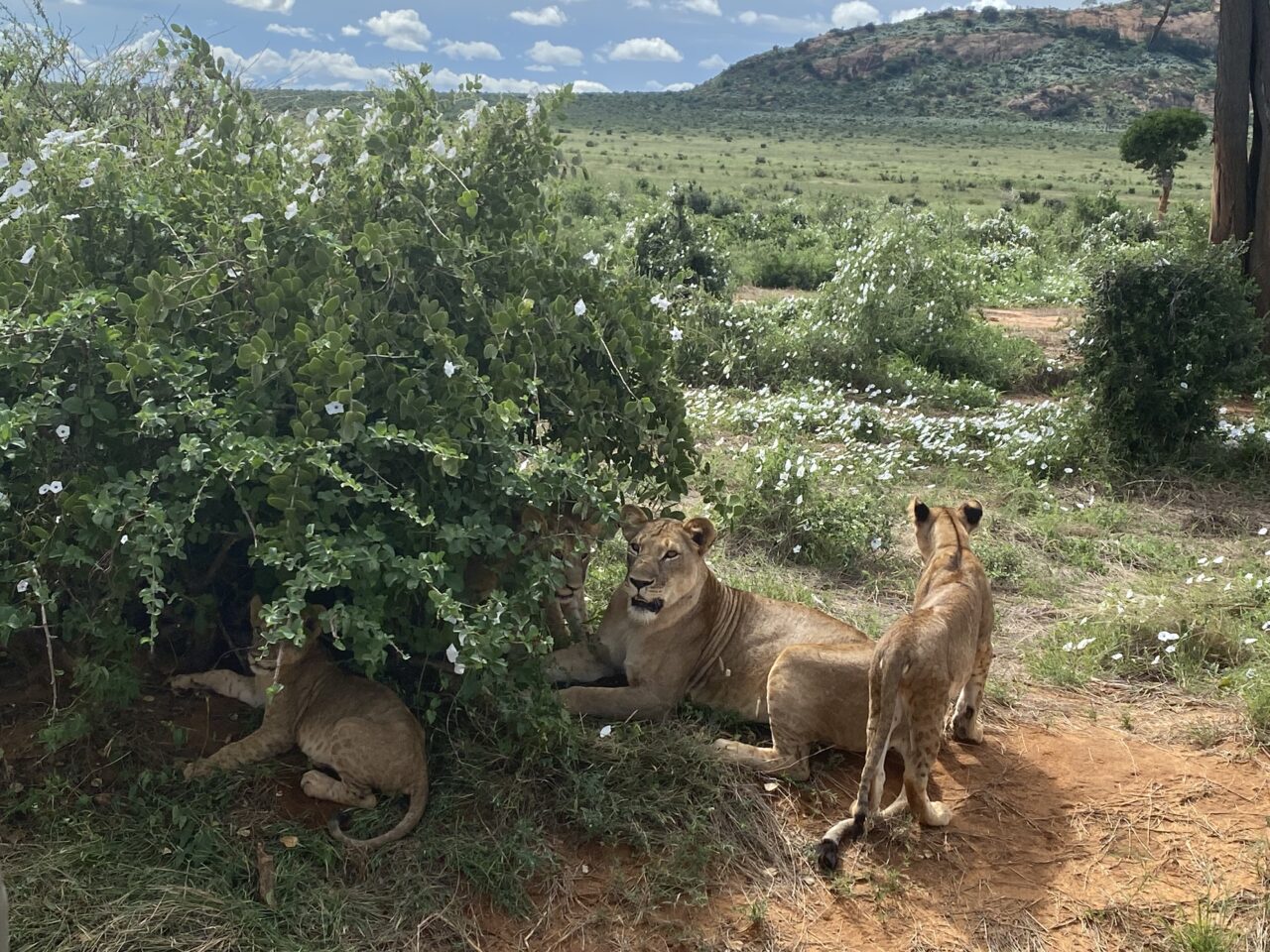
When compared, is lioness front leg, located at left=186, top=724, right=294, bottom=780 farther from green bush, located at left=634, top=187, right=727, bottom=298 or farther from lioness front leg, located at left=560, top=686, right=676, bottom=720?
green bush, located at left=634, top=187, right=727, bottom=298

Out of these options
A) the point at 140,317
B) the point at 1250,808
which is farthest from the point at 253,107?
the point at 1250,808

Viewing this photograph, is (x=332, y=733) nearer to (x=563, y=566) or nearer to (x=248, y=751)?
(x=248, y=751)

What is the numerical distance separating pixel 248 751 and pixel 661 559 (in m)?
1.72

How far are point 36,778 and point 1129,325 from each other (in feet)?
26.4

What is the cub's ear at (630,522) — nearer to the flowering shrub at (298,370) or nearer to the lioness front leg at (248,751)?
the flowering shrub at (298,370)

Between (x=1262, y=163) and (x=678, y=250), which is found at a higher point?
(x=1262, y=163)

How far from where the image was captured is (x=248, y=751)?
3939 mm

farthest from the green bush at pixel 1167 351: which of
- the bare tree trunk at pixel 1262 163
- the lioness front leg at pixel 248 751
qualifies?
the lioness front leg at pixel 248 751

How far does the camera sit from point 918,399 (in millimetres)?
10570

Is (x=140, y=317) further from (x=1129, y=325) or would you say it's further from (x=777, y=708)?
(x=1129, y=325)

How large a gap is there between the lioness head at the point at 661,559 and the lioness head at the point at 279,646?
1265mm

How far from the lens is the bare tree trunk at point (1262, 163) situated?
1077cm

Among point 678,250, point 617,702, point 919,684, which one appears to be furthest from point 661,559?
point 678,250

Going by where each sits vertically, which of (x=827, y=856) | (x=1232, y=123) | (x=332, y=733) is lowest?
(x=827, y=856)
